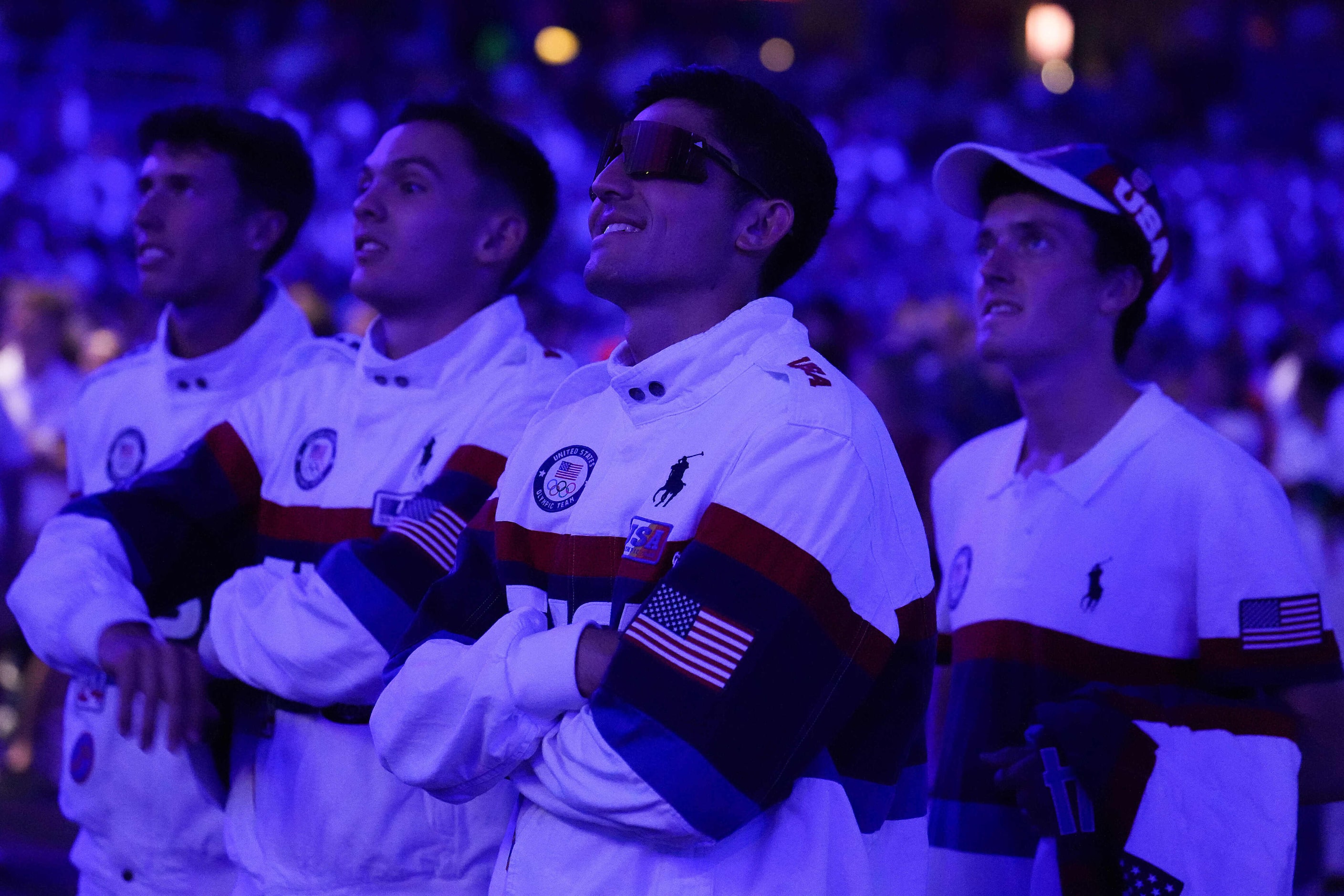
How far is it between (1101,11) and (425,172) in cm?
2243

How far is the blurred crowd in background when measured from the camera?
7172 millimetres

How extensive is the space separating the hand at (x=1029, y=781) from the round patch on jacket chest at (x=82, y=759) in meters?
1.89

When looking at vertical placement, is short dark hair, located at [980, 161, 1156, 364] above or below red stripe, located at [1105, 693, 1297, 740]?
above

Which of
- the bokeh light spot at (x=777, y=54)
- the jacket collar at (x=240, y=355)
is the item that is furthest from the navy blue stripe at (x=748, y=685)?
the bokeh light spot at (x=777, y=54)

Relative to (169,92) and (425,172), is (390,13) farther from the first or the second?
(425,172)

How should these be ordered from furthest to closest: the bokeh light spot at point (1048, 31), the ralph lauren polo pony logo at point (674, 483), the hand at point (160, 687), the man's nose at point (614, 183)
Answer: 1. the bokeh light spot at point (1048, 31)
2. the hand at point (160, 687)
3. the man's nose at point (614, 183)
4. the ralph lauren polo pony logo at point (674, 483)

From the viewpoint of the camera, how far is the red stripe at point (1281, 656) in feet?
7.34

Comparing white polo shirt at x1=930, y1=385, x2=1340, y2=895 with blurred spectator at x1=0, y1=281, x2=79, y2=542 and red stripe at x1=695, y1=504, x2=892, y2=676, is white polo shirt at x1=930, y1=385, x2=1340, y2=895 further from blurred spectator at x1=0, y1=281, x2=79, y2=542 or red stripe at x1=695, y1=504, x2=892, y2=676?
blurred spectator at x1=0, y1=281, x2=79, y2=542

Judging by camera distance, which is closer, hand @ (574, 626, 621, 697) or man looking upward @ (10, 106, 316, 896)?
hand @ (574, 626, 621, 697)

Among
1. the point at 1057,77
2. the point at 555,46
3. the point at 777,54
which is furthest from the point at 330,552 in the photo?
the point at 1057,77

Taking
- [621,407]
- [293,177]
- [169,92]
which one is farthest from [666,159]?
[169,92]

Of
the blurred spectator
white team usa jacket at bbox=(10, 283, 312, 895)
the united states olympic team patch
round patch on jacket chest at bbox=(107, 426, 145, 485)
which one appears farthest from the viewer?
the blurred spectator

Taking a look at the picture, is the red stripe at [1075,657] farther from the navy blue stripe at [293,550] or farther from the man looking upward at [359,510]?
the navy blue stripe at [293,550]

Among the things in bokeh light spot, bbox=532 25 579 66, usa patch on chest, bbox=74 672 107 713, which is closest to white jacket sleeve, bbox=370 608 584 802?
usa patch on chest, bbox=74 672 107 713
